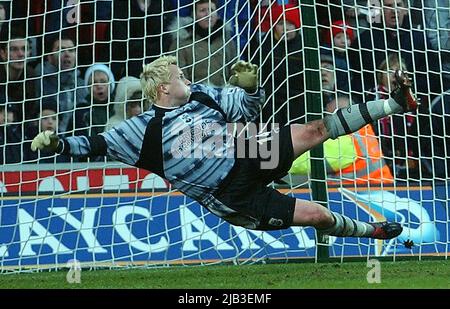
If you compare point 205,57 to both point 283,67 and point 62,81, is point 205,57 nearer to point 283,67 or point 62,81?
point 283,67

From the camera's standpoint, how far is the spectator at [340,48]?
10.6 metres

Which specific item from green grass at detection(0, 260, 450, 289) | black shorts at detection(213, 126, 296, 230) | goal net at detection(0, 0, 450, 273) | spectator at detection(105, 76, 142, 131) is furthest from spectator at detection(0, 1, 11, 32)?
black shorts at detection(213, 126, 296, 230)

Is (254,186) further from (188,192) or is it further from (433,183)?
(433,183)

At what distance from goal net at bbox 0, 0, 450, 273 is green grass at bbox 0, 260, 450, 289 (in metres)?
0.61

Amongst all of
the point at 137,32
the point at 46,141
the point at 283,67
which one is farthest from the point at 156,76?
the point at 283,67

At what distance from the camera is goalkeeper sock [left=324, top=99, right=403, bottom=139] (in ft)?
27.9

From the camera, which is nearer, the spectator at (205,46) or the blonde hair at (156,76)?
the blonde hair at (156,76)

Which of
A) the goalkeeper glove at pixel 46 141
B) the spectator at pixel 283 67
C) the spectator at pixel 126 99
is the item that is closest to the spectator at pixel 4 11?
the spectator at pixel 126 99

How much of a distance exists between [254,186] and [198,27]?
2.15 m

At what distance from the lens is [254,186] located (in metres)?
8.78

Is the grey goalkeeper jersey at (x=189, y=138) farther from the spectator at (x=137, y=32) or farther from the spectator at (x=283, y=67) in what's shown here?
the spectator at (x=137, y=32)

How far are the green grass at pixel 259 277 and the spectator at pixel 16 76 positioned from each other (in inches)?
72.6

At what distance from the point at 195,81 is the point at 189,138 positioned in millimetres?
1806

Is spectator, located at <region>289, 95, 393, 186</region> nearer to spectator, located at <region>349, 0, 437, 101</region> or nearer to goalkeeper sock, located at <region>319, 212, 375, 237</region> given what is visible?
spectator, located at <region>349, 0, 437, 101</region>
